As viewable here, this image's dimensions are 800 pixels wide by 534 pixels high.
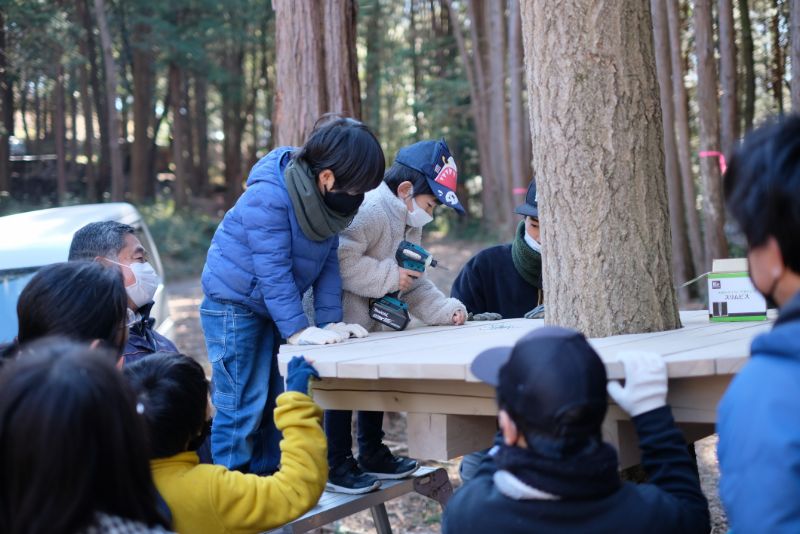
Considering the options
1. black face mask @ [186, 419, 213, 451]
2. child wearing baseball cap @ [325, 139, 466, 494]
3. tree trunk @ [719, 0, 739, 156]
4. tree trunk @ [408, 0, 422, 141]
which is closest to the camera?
black face mask @ [186, 419, 213, 451]

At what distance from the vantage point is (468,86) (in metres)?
22.3

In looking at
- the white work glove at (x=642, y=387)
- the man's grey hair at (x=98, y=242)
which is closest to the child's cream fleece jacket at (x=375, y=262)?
the man's grey hair at (x=98, y=242)

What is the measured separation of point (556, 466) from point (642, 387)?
1.56 ft

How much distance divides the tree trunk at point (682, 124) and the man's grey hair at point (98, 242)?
8756 mm

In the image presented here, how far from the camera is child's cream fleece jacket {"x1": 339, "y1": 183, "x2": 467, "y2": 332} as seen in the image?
397 cm

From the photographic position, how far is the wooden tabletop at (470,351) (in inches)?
94.2

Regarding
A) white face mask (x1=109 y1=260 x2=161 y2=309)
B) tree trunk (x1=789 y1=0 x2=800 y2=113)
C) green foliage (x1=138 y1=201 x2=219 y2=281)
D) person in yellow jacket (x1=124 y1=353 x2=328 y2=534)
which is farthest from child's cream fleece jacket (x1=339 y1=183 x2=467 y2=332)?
green foliage (x1=138 y1=201 x2=219 y2=281)

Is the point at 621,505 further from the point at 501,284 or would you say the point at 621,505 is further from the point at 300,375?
the point at 501,284

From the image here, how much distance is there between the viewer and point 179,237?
23.8 meters

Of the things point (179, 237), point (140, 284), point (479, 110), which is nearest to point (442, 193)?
point (140, 284)

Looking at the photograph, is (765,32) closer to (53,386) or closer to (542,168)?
(542,168)

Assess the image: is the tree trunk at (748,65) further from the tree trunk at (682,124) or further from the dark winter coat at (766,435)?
the dark winter coat at (766,435)

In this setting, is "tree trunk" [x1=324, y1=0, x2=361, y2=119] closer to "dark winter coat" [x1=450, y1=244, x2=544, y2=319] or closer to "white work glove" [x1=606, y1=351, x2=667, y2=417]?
"dark winter coat" [x1=450, y1=244, x2=544, y2=319]

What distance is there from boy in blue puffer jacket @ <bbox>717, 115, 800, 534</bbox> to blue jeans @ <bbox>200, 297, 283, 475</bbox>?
241cm
